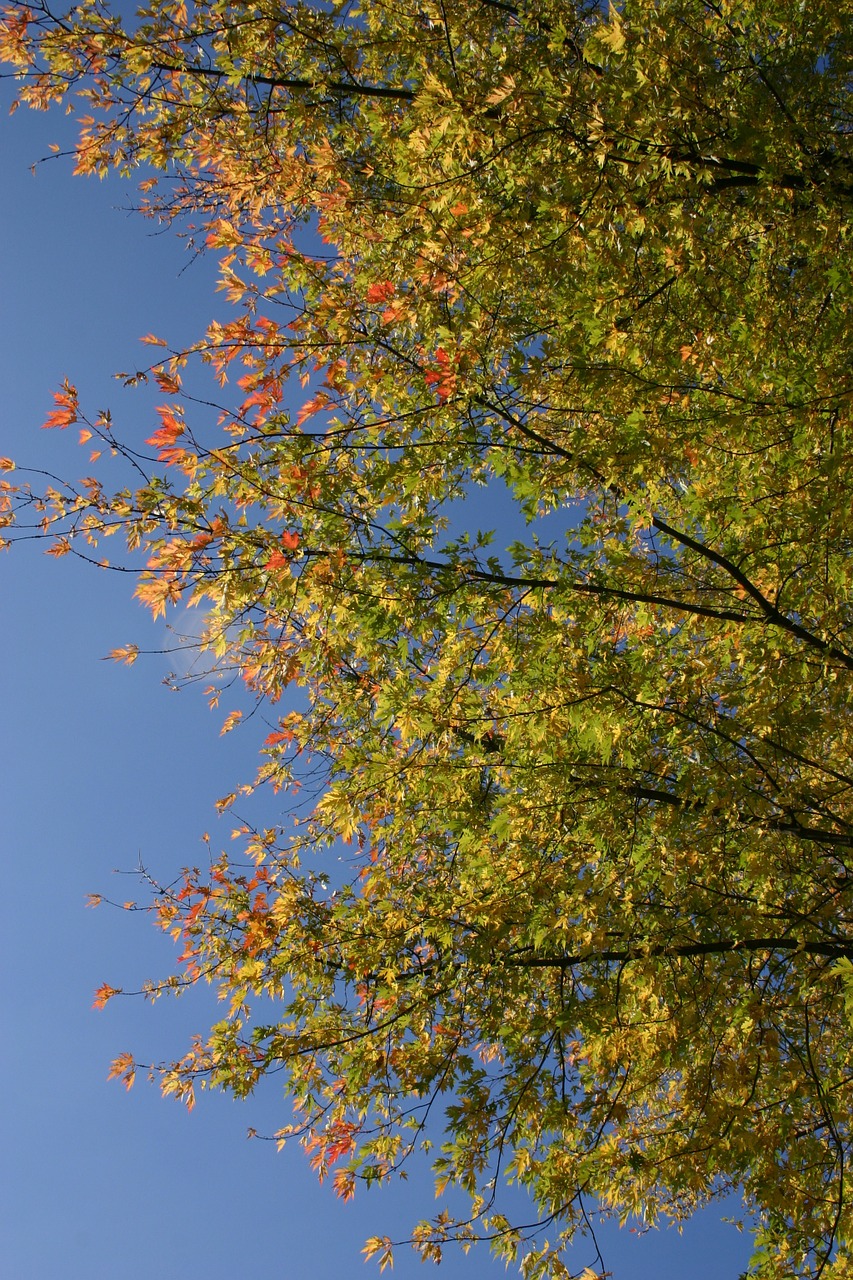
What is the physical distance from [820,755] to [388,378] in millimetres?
4159

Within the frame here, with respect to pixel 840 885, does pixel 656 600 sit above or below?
above

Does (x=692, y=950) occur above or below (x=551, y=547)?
below

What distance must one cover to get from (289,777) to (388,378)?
278cm

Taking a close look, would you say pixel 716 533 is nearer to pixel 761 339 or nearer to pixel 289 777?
pixel 761 339

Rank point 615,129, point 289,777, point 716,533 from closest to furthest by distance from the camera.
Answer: point 615,129, point 716,533, point 289,777

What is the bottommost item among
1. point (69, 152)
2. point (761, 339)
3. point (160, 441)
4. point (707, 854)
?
point (707, 854)

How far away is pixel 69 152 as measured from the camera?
4.39 metres

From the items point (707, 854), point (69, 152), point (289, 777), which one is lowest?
point (707, 854)

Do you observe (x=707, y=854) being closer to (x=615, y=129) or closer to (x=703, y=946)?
(x=703, y=946)

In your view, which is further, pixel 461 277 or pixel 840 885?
pixel 840 885

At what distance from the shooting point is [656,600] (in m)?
3.83

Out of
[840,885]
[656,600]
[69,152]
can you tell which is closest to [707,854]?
[840,885]

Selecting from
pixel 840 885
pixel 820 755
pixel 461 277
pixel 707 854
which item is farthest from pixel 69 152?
pixel 820 755

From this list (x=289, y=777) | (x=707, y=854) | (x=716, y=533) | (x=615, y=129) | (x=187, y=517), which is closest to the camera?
(x=615, y=129)
